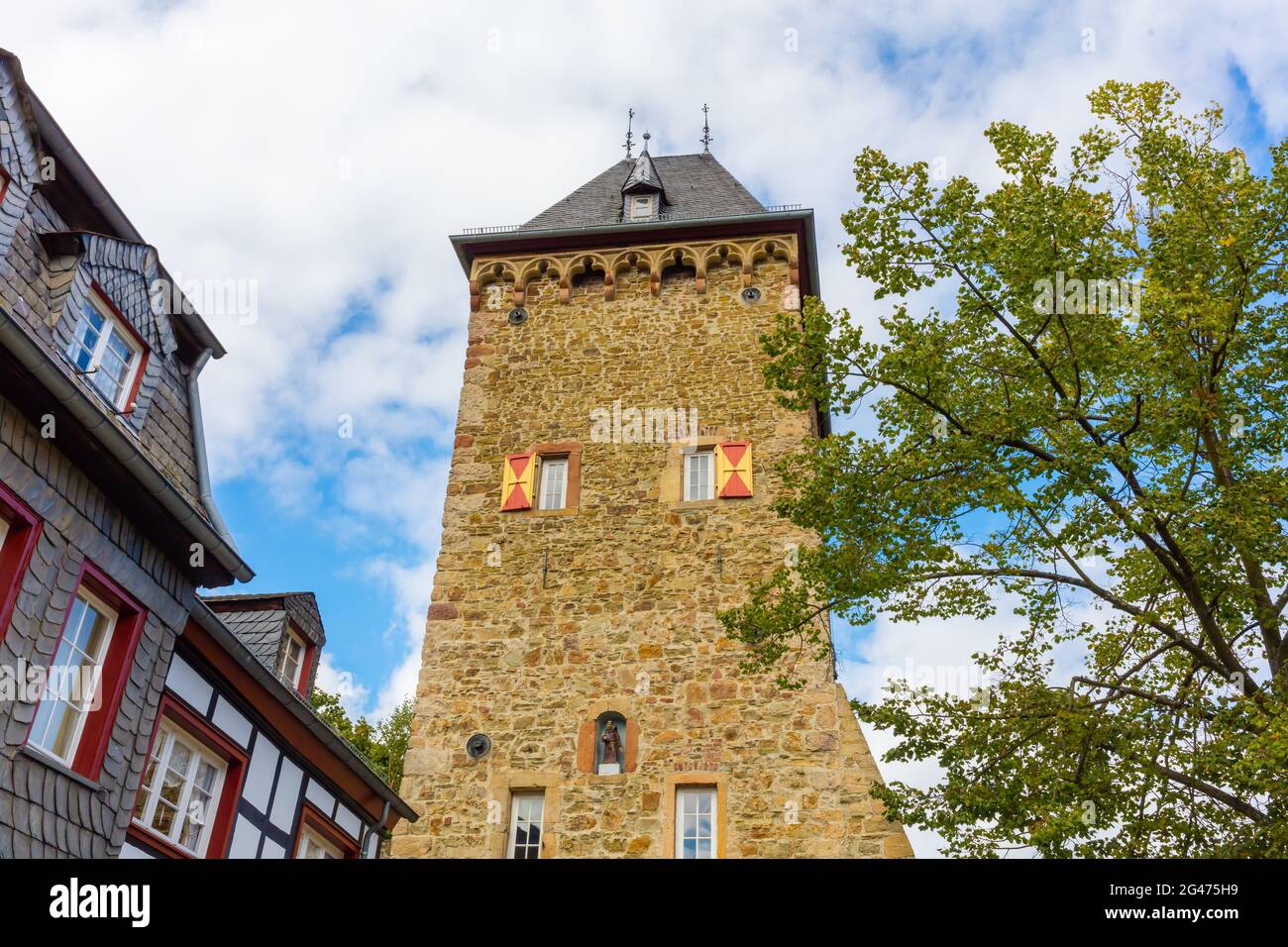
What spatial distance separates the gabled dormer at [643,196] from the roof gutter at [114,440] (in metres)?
13.5

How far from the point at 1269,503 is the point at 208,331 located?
9.09 m

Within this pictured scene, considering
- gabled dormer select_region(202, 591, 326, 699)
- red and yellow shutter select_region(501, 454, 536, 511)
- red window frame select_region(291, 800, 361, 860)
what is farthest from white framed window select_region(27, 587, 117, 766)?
red and yellow shutter select_region(501, 454, 536, 511)

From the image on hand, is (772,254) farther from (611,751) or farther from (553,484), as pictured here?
(611,751)

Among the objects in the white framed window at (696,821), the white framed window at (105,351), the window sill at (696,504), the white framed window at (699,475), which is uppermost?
the white framed window at (699,475)

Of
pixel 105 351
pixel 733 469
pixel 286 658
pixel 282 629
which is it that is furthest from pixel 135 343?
pixel 733 469

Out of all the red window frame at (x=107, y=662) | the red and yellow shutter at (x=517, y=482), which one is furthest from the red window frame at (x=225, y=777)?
the red and yellow shutter at (x=517, y=482)

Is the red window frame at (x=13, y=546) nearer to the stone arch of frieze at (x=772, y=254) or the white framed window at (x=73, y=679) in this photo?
the white framed window at (x=73, y=679)

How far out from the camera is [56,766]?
814 centimetres

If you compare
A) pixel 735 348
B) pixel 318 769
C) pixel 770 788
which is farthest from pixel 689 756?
pixel 735 348

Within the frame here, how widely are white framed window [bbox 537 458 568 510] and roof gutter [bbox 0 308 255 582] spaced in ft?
27.9

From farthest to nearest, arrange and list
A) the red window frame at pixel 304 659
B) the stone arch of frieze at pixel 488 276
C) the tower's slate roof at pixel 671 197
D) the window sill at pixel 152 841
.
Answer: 1. the tower's slate roof at pixel 671 197
2. the stone arch of frieze at pixel 488 276
3. the red window frame at pixel 304 659
4. the window sill at pixel 152 841

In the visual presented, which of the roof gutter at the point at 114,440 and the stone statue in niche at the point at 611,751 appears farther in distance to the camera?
the stone statue in niche at the point at 611,751

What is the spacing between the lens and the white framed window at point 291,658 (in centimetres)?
1403
